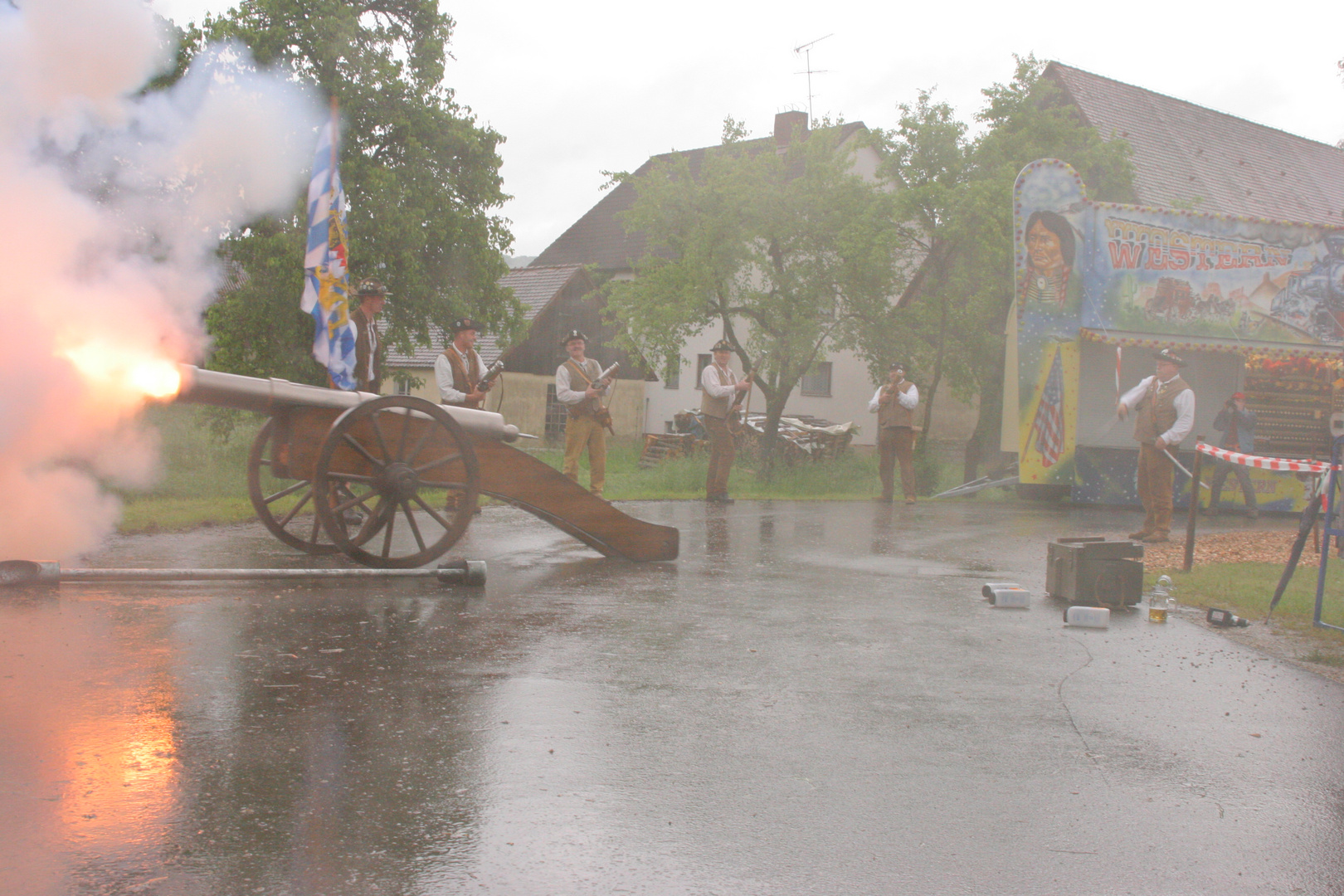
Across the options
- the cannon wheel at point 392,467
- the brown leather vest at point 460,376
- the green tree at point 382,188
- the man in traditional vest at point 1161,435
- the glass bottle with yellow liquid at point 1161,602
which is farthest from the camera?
the green tree at point 382,188

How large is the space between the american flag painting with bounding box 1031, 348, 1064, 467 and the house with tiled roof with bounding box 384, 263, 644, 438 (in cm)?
1895

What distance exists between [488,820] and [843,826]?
105 cm

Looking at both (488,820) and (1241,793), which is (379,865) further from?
(1241,793)

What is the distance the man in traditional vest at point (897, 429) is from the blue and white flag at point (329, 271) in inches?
310

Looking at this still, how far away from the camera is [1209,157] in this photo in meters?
29.5

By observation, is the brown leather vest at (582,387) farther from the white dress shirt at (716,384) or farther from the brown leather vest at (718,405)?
the brown leather vest at (718,405)

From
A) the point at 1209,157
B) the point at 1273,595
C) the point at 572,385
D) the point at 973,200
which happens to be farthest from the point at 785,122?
the point at 1273,595

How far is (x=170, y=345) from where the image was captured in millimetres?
6590

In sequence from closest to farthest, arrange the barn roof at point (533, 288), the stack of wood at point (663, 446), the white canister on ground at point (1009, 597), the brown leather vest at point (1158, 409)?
1. the white canister on ground at point (1009, 597)
2. the brown leather vest at point (1158, 409)
3. the stack of wood at point (663, 446)
4. the barn roof at point (533, 288)

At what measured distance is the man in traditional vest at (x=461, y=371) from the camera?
10.8 m

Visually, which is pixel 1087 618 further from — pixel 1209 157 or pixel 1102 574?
pixel 1209 157

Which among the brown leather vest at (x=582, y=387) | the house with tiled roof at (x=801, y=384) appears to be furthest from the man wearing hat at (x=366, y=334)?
the house with tiled roof at (x=801, y=384)

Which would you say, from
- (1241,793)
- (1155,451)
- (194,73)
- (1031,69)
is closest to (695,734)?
(1241,793)

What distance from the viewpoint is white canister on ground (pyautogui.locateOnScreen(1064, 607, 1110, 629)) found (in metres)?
6.85
